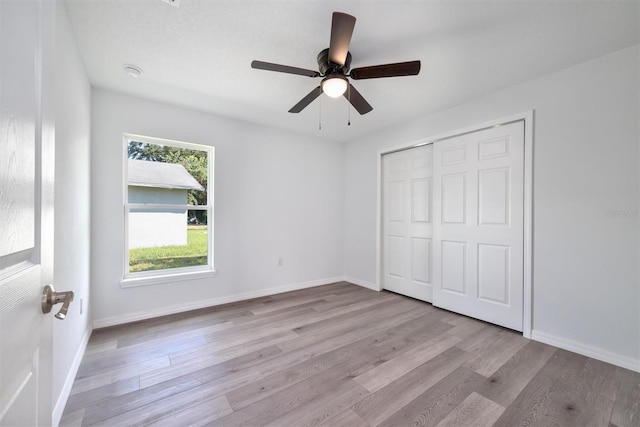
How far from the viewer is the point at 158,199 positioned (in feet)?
10.2

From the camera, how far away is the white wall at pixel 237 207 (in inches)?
109

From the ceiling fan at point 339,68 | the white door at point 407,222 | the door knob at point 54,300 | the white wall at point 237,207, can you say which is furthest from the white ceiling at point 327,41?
the door knob at point 54,300

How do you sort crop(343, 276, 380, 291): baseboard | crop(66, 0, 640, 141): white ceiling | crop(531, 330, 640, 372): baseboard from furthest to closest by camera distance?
crop(343, 276, 380, 291): baseboard → crop(531, 330, 640, 372): baseboard → crop(66, 0, 640, 141): white ceiling

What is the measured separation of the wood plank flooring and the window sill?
1.42 feet

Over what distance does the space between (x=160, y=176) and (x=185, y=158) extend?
0.37 metres

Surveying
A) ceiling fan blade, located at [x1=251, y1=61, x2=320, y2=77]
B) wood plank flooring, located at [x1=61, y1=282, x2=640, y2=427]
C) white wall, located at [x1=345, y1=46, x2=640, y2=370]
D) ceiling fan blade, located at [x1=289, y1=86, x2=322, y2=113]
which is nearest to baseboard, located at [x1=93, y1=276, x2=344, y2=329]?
wood plank flooring, located at [x1=61, y1=282, x2=640, y2=427]

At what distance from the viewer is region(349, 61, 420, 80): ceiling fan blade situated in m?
1.76

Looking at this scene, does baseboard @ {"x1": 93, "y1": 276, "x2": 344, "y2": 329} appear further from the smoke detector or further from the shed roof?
the smoke detector

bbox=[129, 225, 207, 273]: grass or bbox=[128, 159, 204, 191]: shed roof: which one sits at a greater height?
bbox=[128, 159, 204, 191]: shed roof

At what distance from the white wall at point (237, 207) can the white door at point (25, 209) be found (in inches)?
99.6

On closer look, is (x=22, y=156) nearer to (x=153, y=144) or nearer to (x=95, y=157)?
(x=95, y=157)

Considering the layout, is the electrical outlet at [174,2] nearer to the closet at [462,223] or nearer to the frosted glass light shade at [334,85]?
the frosted glass light shade at [334,85]

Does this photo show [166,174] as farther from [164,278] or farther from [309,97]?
[309,97]

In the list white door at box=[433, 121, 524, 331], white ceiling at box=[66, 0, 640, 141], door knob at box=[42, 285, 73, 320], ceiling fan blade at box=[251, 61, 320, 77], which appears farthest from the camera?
white door at box=[433, 121, 524, 331]
